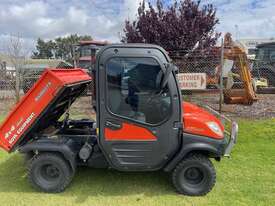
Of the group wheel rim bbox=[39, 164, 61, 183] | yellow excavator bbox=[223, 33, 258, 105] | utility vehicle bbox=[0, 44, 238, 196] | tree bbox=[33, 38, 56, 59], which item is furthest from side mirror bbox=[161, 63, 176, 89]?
tree bbox=[33, 38, 56, 59]

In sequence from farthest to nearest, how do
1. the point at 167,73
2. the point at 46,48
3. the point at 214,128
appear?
the point at 46,48 → the point at 214,128 → the point at 167,73

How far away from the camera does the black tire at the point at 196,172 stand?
4.07 m

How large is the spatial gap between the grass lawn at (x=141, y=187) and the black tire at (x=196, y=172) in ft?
0.34

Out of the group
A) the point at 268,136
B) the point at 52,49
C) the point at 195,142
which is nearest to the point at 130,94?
the point at 195,142

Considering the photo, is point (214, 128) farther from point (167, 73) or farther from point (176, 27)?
point (176, 27)

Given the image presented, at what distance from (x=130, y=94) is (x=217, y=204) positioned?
1801 mm

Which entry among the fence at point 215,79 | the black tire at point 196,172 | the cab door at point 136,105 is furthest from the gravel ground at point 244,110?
the cab door at point 136,105

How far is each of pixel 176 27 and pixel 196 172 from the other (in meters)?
7.69

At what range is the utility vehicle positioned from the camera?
3.87 meters

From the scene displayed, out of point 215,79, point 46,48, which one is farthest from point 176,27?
point 46,48

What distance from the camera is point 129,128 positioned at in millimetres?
3947

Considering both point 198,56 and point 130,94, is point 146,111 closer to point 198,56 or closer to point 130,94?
point 130,94

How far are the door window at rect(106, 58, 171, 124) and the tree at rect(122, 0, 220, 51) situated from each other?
7260mm

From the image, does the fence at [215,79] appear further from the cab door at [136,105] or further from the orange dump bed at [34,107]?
the cab door at [136,105]
